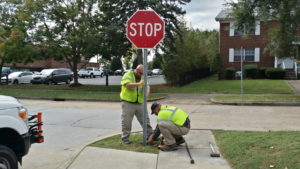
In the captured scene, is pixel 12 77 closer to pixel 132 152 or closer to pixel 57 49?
pixel 57 49

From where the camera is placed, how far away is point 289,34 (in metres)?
16.7

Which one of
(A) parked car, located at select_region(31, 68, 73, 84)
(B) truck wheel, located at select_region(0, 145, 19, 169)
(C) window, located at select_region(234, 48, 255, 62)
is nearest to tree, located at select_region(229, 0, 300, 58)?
(C) window, located at select_region(234, 48, 255, 62)

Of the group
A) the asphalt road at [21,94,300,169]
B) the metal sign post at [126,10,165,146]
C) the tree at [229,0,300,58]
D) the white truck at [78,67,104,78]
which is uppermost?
the tree at [229,0,300,58]

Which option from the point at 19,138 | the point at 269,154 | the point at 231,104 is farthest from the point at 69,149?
the point at 231,104

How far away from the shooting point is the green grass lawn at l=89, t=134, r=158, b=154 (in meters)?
6.16

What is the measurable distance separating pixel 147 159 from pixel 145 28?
8.25ft

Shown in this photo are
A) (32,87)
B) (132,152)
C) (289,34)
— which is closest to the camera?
(132,152)

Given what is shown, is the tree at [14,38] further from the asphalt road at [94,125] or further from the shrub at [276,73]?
the shrub at [276,73]

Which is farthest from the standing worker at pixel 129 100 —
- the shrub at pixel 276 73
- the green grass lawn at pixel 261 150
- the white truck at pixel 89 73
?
the white truck at pixel 89 73

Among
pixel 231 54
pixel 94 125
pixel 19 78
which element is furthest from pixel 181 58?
pixel 19 78

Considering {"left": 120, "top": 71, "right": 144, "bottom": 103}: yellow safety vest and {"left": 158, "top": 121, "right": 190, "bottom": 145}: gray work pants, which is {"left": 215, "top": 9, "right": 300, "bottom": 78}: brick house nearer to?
{"left": 120, "top": 71, "right": 144, "bottom": 103}: yellow safety vest

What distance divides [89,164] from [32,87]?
2048 cm

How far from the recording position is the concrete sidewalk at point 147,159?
17.0 ft

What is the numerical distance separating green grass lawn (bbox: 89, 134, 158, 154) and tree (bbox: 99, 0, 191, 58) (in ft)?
44.8
